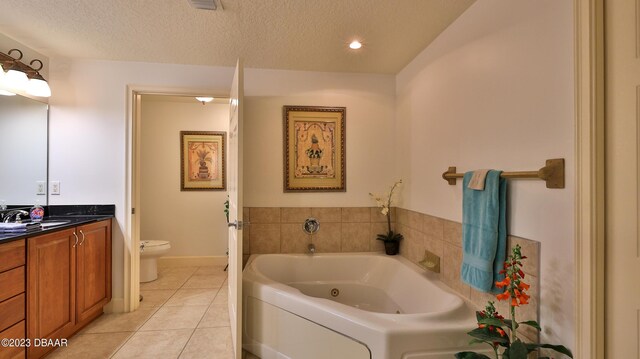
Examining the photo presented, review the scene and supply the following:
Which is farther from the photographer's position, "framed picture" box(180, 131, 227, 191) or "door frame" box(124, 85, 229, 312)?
"framed picture" box(180, 131, 227, 191)

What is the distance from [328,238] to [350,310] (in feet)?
3.96

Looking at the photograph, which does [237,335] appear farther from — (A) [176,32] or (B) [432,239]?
(A) [176,32]

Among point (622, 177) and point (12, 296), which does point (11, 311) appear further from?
point (622, 177)

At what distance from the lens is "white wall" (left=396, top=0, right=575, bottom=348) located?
3.84ft

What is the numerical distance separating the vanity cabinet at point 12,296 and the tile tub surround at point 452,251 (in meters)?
2.58

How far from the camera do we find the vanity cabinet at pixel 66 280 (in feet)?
5.85

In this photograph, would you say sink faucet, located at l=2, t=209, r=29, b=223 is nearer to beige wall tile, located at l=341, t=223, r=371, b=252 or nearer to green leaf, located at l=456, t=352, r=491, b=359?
beige wall tile, located at l=341, t=223, r=371, b=252

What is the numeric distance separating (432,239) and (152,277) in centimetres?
307

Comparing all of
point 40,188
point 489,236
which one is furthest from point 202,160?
point 489,236

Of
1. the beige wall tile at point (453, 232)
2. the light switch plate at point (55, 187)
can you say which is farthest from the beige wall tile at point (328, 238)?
the light switch plate at point (55, 187)

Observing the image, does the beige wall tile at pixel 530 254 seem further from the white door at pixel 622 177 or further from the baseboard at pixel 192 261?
the baseboard at pixel 192 261

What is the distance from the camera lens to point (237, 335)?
183 centimetres

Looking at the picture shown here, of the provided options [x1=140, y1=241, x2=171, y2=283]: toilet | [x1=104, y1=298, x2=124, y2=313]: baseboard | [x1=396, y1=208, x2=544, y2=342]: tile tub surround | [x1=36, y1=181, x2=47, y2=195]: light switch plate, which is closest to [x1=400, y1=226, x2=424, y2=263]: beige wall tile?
[x1=396, y1=208, x2=544, y2=342]: tile tub surround

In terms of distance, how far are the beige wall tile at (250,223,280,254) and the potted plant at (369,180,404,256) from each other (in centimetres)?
95
